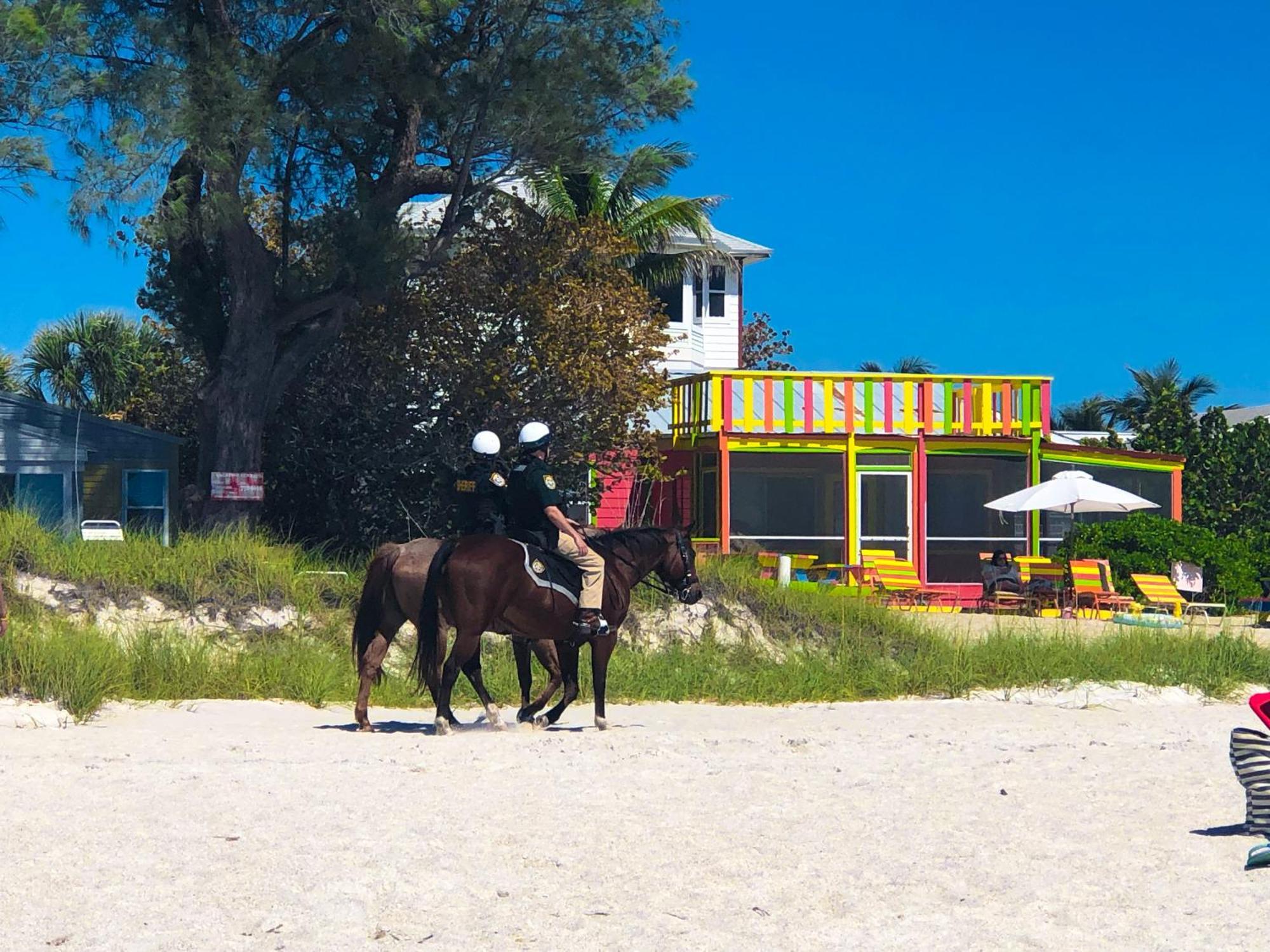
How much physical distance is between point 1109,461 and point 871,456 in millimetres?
4989

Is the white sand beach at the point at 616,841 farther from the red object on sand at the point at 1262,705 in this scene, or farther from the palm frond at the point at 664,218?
the palm frond at the point at 664,218

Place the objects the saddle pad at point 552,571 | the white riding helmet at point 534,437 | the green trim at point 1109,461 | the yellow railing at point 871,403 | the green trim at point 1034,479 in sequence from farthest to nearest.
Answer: the green trim at point 1109,461
the green trim at point 1034,479
the yellow railing at point 871,403
the saddle pad at point 552,571
the white riding helmet at point 534,437

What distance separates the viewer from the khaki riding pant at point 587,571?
38.6ft

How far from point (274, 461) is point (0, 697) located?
39.2 feet

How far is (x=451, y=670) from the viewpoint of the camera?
37.7 ft

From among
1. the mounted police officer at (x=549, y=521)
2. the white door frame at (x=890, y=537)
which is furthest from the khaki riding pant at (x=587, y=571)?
the white door frame at (x=890, y=537)

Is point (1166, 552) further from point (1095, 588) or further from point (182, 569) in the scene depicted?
point (182, 569)

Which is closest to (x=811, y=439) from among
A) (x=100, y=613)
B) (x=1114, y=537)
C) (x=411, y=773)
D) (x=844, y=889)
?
(x=1114, y=537)

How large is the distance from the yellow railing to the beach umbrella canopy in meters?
1.96

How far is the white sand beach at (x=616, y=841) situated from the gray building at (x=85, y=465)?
14001 millimetres

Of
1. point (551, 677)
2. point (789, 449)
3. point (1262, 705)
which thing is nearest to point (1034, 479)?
point (789, 449)

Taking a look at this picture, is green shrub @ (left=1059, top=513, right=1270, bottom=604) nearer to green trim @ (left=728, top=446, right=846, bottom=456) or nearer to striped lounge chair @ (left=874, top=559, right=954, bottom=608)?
striped lounge chair @ (left=874, top=559, right=954, bottom=608)

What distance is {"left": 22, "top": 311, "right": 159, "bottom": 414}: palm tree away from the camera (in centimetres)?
3597

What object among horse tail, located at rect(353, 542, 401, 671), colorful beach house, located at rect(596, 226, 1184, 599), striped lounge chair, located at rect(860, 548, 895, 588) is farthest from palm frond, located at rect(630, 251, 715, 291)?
horse tail, located at rect(353, 542, 401, 671)
